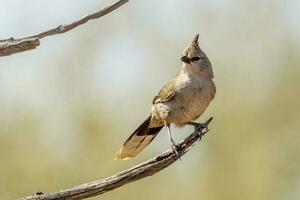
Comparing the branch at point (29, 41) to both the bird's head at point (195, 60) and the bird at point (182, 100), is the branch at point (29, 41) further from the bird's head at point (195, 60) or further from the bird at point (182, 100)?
the bird's head at point (195, 60)

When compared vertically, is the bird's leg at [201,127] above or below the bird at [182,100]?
below

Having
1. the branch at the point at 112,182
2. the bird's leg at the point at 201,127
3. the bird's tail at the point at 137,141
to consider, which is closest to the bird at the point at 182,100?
the bird's tail at the point at 137,141

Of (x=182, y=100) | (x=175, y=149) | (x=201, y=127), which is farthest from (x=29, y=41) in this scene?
(x=182, y=100)

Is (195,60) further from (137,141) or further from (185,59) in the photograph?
(137,141)

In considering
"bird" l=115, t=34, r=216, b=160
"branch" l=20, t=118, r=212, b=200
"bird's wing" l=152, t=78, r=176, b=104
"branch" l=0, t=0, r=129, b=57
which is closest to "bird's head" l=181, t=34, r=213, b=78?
"bird" l=115, t=34, r=216, b=160

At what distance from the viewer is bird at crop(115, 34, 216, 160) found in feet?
24.4

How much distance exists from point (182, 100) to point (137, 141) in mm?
473

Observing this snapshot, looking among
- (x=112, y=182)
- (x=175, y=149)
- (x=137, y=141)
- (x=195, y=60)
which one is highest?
(x=195, y=60)

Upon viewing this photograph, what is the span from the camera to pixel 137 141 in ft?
25.7

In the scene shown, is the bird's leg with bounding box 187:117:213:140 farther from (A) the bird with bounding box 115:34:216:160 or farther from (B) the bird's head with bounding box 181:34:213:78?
(B) the bird's head with bounding box 181:34:213:78

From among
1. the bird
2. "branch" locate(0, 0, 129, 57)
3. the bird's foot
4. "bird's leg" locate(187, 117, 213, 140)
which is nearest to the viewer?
"branch" locate(0, 0, 129, 57)

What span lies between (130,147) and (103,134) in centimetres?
1104

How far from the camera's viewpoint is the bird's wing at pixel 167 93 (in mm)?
7703

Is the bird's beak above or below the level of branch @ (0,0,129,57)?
above
